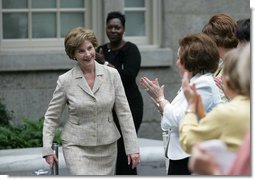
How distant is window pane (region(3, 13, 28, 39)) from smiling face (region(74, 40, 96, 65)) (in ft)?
16.3

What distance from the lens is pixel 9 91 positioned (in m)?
12.5

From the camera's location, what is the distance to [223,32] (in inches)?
297

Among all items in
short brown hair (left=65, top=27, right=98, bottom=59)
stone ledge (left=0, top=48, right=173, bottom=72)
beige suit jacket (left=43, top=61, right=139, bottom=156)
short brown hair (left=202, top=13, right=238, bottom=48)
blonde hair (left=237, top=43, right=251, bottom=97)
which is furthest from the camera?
stone ledge (left=0, top=48, right=173, bottom=72)

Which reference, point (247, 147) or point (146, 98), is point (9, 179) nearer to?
point (247, 147)

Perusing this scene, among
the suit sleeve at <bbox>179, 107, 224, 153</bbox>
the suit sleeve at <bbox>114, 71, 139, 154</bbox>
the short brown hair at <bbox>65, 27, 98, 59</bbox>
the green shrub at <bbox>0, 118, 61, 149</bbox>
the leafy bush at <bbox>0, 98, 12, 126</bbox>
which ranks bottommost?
the green shrub at <bbox>0, 118, 61, 149</bbox>

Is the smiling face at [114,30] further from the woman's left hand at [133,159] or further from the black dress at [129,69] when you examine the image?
the woman's left hand at [133,159]

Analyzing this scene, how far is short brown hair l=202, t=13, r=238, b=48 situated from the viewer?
750 cm

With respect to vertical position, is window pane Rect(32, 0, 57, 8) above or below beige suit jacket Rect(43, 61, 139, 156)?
above

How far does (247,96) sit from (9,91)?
769cm

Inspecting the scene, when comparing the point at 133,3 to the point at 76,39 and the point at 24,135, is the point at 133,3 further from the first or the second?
the point at 76,39

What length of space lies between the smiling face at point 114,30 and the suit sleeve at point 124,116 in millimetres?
2161

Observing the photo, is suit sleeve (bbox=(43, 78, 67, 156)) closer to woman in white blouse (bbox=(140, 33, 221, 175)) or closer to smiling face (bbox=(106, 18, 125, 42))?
woman in white blouse (bbox=(140, 33, 221, 175))

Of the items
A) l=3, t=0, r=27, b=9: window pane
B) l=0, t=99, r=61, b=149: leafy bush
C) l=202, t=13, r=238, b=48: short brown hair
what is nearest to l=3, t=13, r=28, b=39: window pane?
l=3, t=0, r=27, b=9: window pane

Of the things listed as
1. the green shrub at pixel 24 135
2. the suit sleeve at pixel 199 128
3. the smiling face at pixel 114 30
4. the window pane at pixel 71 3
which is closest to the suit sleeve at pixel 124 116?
the smiling face at pixel 114 30
